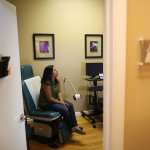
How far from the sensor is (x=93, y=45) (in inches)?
158

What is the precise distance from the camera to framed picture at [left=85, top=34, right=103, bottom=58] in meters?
3.99

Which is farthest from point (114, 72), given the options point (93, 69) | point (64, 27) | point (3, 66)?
point (64, 27)

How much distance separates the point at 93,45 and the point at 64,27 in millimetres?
712

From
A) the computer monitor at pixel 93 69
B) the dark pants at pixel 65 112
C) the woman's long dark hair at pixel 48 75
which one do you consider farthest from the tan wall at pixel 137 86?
the computer monitor at pixel 93 69

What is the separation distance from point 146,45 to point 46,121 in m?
2.22

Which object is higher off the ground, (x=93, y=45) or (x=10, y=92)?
(x=93, y=45)

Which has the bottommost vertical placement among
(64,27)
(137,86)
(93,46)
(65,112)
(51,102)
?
(65,112)

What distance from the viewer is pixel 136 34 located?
36.3 inches

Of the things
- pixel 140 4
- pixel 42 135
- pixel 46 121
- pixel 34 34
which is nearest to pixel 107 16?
pixel 140 4

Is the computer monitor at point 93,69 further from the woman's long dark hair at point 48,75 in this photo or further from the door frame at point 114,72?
the door frame at point 114,72

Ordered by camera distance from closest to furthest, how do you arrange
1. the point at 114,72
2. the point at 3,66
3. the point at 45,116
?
1. the point at 114,72
2. the point at 3,66
3. the point at 45,116

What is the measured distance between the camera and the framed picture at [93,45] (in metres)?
3.99

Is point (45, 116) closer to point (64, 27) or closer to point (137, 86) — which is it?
point (64, 27)

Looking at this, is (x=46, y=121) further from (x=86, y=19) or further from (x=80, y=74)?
(x=86, y=19)
